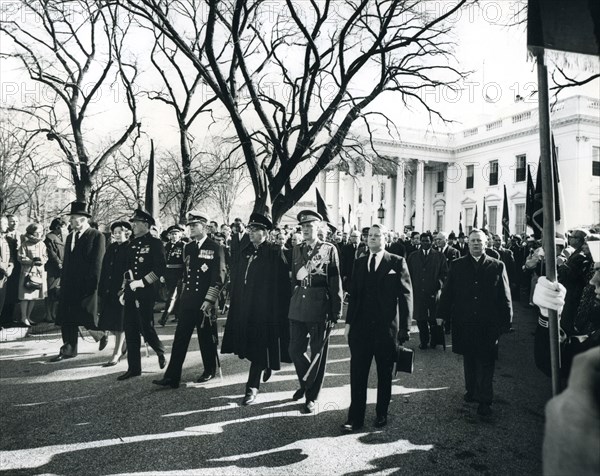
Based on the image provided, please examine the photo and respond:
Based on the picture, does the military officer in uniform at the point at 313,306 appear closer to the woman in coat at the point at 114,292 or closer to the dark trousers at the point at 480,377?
the dark trousers at the point at 480,377

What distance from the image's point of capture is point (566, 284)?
539cm

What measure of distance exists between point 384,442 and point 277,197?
9920 mm

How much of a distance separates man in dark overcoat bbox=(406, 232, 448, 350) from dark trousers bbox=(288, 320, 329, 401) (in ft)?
12.0

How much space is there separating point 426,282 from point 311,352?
4.19 meters

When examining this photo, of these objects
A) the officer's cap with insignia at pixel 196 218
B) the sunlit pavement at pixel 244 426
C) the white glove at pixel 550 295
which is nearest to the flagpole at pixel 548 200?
the white glove at pixel 550 295

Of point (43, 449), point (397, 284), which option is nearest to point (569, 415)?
point (397, 284)

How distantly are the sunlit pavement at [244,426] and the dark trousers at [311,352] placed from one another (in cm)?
25

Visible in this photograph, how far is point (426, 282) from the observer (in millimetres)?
8734

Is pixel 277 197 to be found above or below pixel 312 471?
above

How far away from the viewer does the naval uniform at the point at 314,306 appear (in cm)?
525

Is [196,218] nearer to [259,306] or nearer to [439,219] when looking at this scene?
[259,306]

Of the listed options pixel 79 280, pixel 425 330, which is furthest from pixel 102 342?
pixel 425 330

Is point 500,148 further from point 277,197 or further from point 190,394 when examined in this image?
point 190,394

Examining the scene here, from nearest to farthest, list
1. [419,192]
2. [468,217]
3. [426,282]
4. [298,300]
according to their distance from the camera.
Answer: [298,300]
[426,282]
[468,217]
[419,192]
